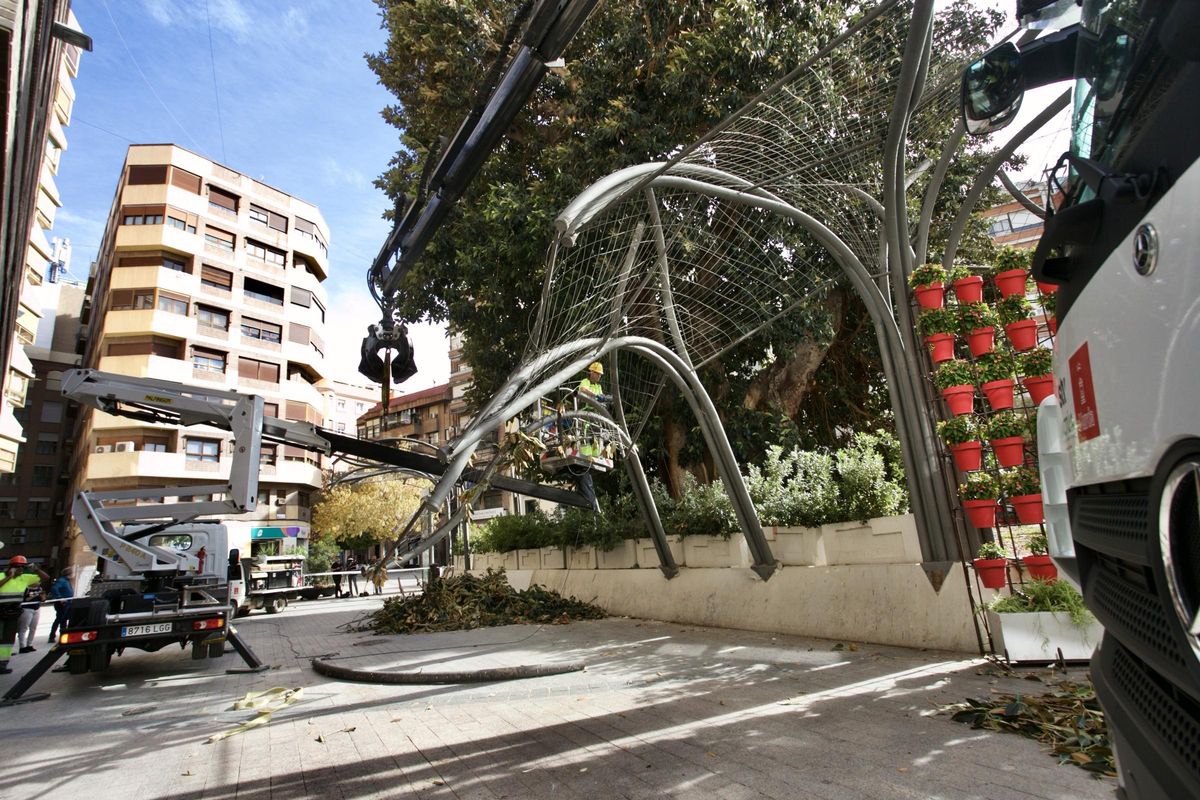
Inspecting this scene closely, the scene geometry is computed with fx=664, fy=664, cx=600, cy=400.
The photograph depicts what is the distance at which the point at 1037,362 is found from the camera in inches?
231

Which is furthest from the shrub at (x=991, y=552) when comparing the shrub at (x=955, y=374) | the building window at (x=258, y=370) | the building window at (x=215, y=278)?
the building window at (x=215, y=278)

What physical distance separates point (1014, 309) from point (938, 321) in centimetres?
62

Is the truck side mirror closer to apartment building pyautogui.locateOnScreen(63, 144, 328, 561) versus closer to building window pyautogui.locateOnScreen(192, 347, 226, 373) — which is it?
apartment building pyautogui.locateOnScreen(63, 144, 328, 561)

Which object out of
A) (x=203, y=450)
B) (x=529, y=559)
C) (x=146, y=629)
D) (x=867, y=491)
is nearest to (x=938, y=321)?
(x=867, y=491)

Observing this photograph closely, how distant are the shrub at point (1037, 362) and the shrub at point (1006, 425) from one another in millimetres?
420

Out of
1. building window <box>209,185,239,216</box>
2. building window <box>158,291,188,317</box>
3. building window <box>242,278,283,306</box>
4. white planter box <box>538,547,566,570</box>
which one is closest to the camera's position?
white planter box <box>538,547,566,570</box>

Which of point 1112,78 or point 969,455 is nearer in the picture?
point 1112,78

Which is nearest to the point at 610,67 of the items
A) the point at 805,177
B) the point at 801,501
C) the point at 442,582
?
the point at 805,177

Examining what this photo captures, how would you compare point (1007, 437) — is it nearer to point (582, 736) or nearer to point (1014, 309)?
point (1014, 309)

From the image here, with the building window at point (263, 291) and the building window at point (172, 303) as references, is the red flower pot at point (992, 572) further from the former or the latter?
the building window at point (263, 291)

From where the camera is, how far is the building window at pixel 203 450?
1533 inches

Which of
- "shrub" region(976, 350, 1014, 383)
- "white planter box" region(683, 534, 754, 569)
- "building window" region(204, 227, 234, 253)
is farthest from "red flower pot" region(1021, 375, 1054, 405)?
"building window" region(204, 227, 234, 253)

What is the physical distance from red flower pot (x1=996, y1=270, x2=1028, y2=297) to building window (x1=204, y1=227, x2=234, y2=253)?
45965mm

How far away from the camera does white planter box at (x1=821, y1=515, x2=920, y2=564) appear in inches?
293
